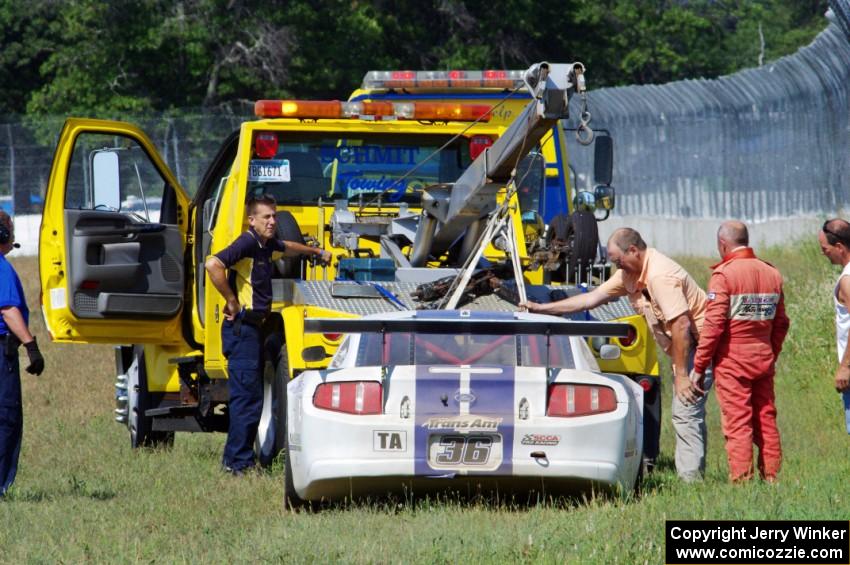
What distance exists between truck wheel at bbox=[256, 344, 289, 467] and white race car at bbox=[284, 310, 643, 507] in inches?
75.0

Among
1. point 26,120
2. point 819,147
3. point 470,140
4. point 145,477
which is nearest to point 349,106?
point 470,140

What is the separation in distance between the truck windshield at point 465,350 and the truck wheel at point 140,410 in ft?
15.9

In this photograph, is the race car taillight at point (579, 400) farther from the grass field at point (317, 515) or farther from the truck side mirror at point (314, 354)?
the truck side mirror at point (314, 354)

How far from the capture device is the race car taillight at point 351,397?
28.7 ft

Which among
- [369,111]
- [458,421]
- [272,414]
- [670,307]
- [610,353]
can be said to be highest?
[369,111]

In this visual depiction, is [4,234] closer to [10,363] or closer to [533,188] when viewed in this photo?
[10,363]

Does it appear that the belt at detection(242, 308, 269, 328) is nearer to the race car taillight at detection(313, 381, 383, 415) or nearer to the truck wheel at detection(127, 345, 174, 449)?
the race car taillight at detection(313, 381, 383, 415)

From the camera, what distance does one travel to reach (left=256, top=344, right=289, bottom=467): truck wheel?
11.0 metres

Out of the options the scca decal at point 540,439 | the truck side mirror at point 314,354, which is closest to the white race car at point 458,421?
the scca decal at point 540,439

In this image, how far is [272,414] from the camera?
11484 mm

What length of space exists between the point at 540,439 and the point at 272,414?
10.7ft

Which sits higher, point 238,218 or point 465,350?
point 238,218

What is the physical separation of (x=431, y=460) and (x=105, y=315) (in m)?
4.58

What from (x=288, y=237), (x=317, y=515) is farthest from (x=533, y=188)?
(x=317, y=515)
